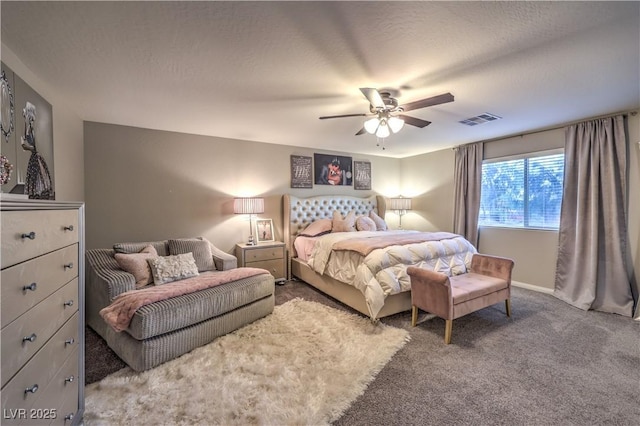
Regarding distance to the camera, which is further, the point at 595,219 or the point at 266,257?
the point at 266,257

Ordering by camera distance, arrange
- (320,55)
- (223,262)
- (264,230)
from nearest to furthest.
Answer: (320,55) → (223,262) → (264,230)

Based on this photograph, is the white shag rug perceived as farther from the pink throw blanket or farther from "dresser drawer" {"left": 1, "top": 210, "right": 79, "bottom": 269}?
"dresser drawer" {"left": 1, "top": 210, "right": 79, "bottom": 269}

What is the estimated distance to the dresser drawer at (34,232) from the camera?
0.92 meters

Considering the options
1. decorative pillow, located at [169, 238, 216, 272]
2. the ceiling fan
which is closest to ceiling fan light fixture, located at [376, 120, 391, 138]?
the ceiling fan

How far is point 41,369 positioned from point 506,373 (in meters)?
2.85

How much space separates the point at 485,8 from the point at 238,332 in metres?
3.17

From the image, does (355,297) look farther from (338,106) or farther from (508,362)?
(338,106)

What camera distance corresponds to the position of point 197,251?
330cm

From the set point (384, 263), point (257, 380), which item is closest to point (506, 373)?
point (384, 263)

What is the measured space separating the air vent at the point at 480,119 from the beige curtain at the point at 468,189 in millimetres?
1238

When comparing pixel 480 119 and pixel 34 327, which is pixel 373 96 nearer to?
pixel 480 119

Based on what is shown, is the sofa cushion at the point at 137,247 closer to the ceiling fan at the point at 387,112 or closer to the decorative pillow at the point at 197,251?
the decorative pillow at the point at 197,251

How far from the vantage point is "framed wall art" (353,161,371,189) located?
18.4 feet

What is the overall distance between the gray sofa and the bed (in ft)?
2.91
